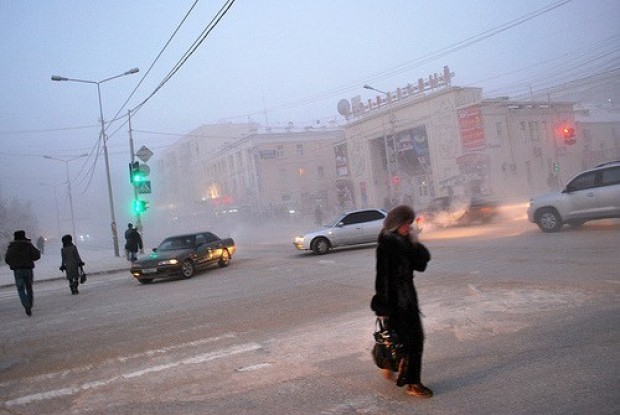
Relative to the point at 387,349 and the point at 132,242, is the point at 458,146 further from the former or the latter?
the point at 387,349

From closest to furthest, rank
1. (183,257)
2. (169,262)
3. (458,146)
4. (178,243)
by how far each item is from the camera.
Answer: (169,262) < (183,257) < (178,243) < (458,146)

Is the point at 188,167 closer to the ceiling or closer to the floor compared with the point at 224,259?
closer to the ceiling

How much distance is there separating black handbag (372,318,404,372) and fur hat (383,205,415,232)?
86 centimetres

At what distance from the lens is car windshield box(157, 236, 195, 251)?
15.7 m

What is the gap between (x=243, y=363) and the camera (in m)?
5.46

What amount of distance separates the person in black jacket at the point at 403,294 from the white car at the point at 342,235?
13.2 m

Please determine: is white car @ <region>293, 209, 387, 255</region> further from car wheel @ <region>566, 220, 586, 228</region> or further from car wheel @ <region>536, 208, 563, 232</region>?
car wheel @ <region>566, 220, 586, 228</region>

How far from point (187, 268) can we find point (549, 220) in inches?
469

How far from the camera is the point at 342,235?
17547mm

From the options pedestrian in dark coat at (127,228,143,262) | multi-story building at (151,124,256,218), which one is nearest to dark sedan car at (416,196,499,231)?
pedestrian in dark coat at (127,228,143,262)

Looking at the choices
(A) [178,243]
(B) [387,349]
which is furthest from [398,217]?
(A) [178,243]

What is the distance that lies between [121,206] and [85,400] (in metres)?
135

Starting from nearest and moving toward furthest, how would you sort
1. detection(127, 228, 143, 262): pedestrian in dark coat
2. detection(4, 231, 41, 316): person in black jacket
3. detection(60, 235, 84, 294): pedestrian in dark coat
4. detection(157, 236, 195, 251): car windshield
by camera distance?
detection(4, 231, 41, 316): person in black jacket < detection(60, 235, 84, 294): pedestrian in dark coat < detection(157, 236, 195, 251): car windshield < detection(127, 228, 143, 262): pedestrian in dark coat

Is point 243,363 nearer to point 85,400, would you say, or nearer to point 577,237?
point 85,400
